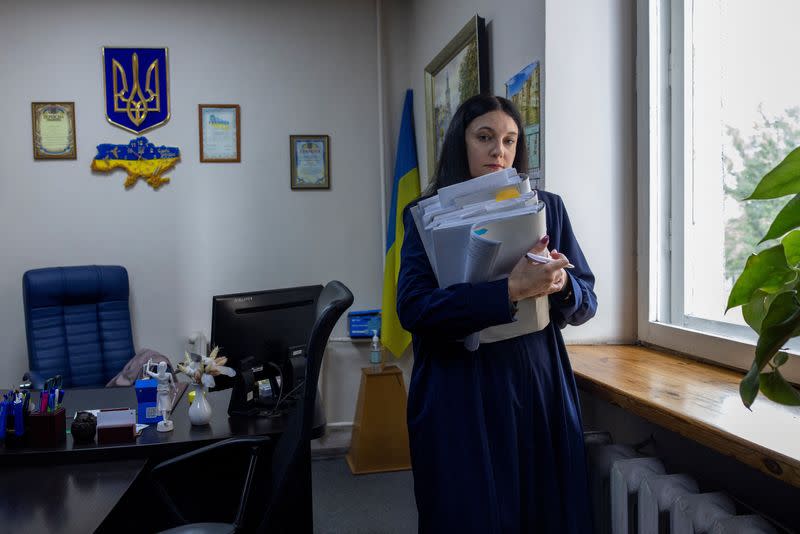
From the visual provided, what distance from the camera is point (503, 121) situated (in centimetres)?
154

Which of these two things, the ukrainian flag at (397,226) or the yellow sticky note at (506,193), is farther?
the ukrainian flag at (397,226)

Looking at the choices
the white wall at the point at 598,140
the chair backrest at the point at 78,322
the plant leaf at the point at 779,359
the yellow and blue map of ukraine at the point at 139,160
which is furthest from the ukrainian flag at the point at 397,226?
the plant leaf at the point at 779,359

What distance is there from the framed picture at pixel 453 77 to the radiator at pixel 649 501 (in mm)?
1486

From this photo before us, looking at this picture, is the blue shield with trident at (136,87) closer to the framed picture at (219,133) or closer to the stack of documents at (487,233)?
the framed picture at (219,133)

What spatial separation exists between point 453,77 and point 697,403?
197 centimetres

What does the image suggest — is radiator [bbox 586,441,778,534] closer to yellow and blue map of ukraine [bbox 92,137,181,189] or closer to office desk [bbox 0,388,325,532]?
office desk [bbox 0,388,325,532]

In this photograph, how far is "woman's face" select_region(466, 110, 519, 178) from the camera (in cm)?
153

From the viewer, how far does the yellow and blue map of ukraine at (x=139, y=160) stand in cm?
360

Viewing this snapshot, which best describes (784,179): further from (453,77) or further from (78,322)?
(78,322)

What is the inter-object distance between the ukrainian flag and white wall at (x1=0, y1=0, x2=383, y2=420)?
0.28 metres

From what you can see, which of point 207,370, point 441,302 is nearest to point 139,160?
point 207,370

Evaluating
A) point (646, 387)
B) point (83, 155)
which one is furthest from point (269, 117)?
point (646, 387)

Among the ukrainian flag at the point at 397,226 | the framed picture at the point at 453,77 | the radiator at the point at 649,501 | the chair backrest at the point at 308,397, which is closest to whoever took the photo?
the radiator at the point at 649,501

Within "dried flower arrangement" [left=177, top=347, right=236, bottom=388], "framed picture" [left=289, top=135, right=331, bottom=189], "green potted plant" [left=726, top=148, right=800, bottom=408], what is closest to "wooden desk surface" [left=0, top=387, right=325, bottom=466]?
"dried flower arrangement" [left=177, top=347, right=236, bottom=388]
